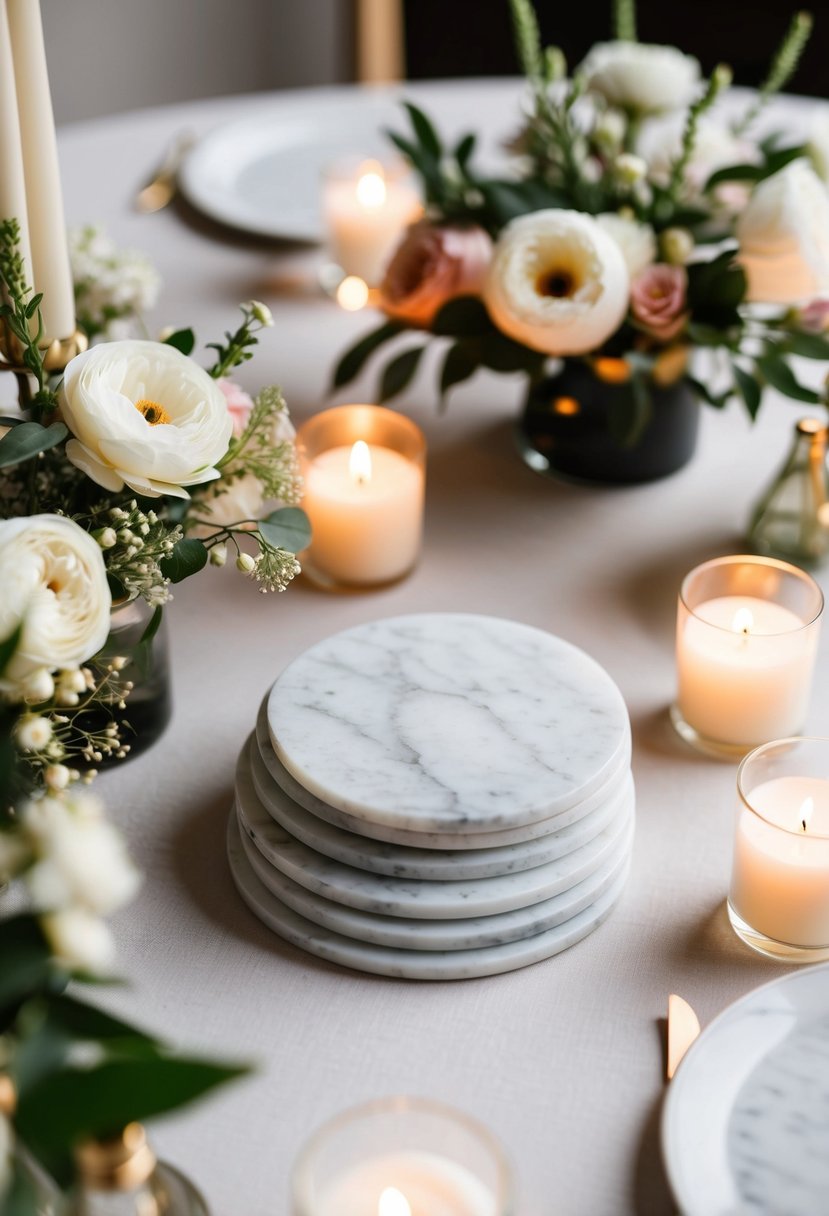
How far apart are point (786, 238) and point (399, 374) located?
385mm

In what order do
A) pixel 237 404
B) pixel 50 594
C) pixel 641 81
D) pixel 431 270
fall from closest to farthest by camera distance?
1. pixel 50 594
2. pixel 237 404
3. pixel 431 270
4. pixel 641 81

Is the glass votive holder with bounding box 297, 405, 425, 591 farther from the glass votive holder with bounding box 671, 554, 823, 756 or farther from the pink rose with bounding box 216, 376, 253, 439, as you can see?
the glass votive holder with bounding box 671, 554, 823, 756

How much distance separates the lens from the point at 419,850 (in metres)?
0.82

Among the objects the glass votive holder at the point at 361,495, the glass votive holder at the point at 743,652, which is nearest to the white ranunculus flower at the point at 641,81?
the glass votive holder at the point at 361,495

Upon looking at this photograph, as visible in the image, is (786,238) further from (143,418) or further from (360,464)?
(143,418)

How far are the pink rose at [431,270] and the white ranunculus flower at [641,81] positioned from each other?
237 millimetres

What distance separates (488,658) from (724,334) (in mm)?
422

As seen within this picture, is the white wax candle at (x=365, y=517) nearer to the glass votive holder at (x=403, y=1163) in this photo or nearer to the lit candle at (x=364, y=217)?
the lit candle at (x=364, y=217)

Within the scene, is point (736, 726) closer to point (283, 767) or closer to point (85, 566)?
point (283, 767)

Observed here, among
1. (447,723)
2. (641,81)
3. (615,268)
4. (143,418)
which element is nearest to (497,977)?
(447,723)

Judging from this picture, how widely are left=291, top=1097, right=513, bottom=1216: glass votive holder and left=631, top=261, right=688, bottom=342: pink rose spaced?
743 mm

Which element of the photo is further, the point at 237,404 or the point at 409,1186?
the point at 237,404

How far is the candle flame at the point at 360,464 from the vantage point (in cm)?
117

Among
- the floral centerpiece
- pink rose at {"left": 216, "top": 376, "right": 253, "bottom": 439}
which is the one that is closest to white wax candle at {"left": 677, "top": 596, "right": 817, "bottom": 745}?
the floral centerpiece
